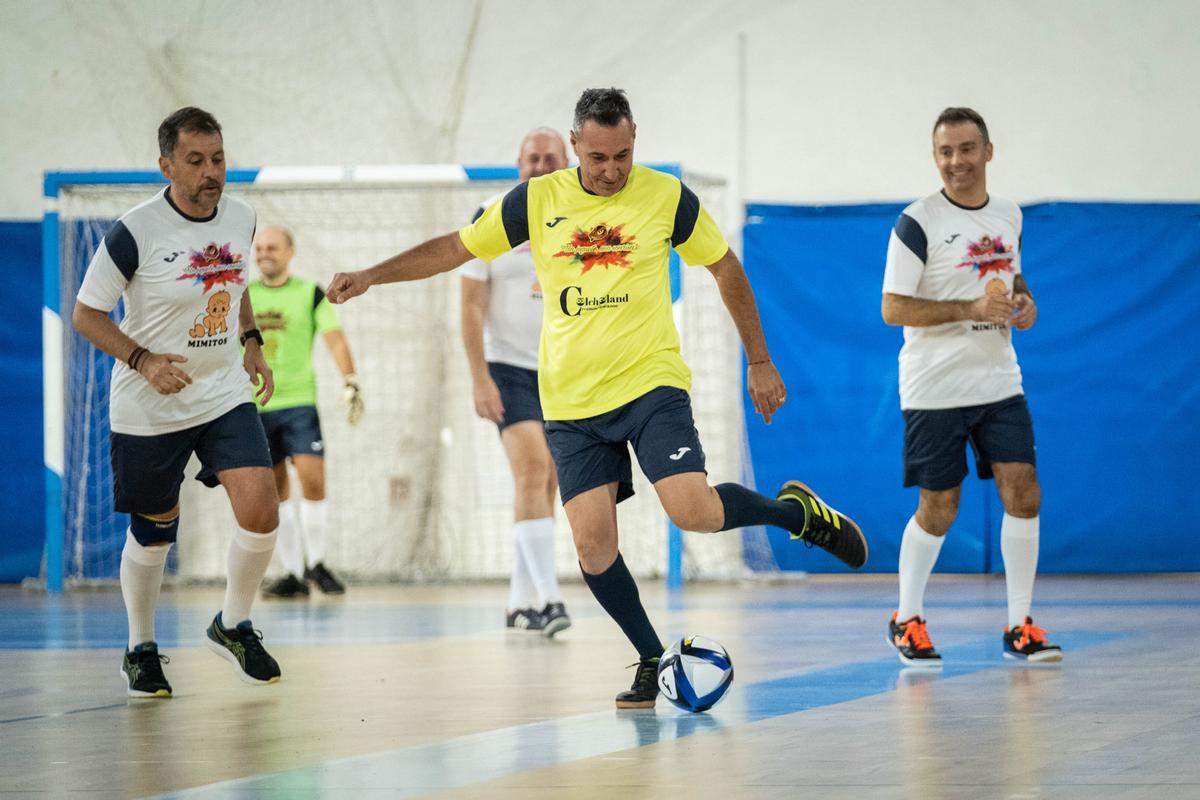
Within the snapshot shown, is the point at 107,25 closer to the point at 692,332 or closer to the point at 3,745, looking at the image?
the point at 692,332

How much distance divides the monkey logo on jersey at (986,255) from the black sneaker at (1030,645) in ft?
4.41

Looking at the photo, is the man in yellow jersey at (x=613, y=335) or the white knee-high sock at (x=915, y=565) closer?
the man in yellow jersey at (x=613, y=335)

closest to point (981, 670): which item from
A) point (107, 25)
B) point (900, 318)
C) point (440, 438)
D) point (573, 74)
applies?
point (900, 318)

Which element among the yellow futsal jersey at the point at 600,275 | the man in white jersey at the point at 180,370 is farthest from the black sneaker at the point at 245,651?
the yellow futsal jersey at the point at 600,275

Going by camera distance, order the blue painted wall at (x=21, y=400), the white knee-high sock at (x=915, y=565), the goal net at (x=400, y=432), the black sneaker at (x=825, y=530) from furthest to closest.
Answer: the blue painted wall at (x=21, y=400)
the goal net at (x=400, y=432)
the white knee-high sock at (x=915, y=565)
the black sneaker at (x=825, y=530)

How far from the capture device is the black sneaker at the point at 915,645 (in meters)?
5.96

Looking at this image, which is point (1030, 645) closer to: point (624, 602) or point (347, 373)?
point (624, 602)

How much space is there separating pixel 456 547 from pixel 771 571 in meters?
2.26

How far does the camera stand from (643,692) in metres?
4.93

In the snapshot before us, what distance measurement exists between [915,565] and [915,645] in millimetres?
384

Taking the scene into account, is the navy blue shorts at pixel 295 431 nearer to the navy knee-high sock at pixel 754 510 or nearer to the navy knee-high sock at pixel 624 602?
the navy knee-high sock at pixel 624 602

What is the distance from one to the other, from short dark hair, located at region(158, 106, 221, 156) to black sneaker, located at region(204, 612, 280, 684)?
165 centimetres

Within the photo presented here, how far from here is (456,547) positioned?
11656 mm

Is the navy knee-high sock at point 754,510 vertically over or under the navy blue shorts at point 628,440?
under
